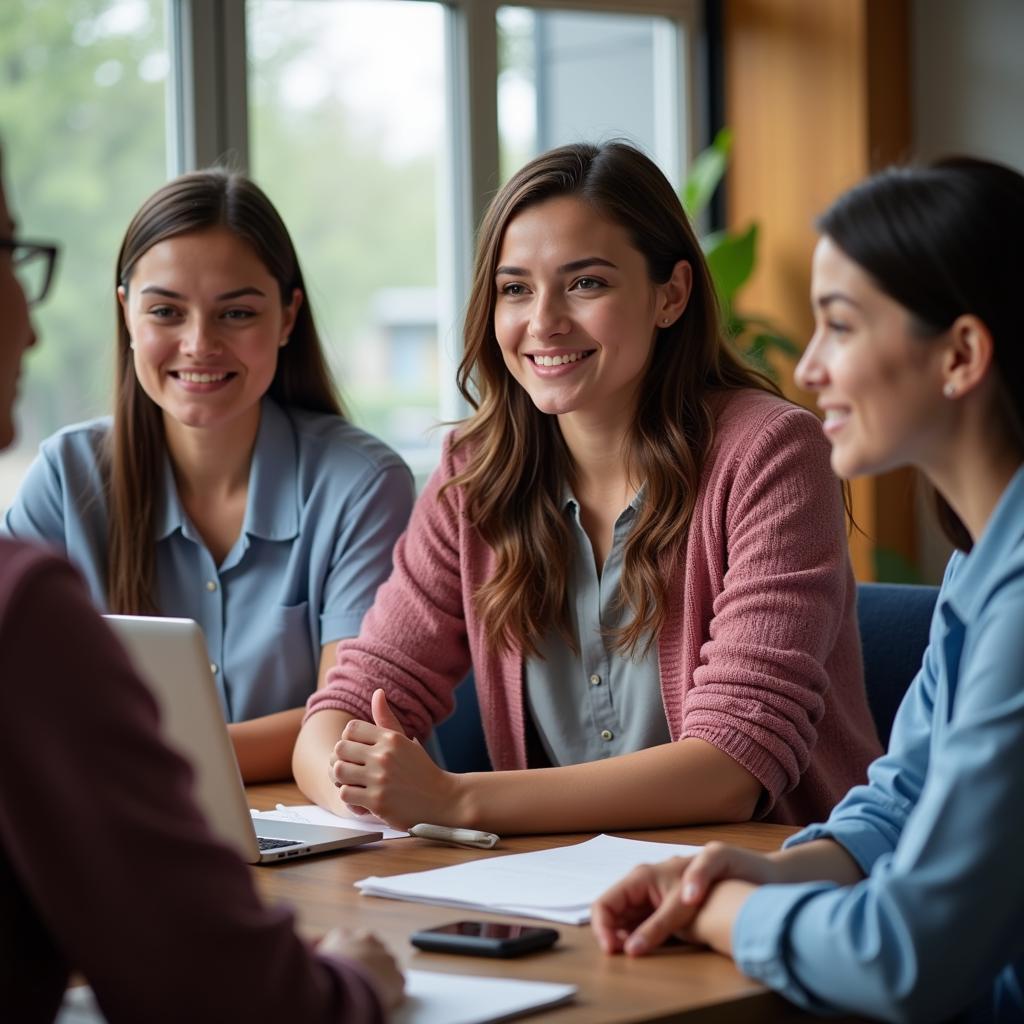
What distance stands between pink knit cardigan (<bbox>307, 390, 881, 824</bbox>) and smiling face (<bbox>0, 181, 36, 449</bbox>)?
98cm

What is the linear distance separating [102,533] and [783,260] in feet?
9.58

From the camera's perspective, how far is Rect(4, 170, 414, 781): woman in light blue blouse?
2367 mm

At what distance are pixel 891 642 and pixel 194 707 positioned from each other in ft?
3.54

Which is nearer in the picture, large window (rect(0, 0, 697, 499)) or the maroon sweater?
the maroon sweater

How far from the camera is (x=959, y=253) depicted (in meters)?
1.22

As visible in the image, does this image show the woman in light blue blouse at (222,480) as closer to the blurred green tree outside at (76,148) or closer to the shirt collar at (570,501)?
the shirt collar at (570,501)

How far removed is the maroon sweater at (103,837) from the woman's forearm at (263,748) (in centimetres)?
118

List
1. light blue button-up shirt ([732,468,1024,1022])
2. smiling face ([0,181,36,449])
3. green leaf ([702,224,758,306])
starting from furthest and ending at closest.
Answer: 1. green leaf ([702,224,758,306])
2. light blue button-up shirt ([732,468,1024,1022])
3. smiling face ([0,181,36,449])

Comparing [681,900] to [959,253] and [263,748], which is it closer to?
[959,253]

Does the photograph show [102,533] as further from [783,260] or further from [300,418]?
[783,260]

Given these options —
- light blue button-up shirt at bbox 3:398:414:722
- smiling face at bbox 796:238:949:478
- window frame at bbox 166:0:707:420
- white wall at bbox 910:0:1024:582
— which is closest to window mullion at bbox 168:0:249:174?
window frame at bbox 166:0:707:420

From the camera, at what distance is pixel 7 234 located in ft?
3.32

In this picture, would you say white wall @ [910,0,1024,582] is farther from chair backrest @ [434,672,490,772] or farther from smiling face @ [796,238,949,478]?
Answer: smiling face @ [796,238,949,478]

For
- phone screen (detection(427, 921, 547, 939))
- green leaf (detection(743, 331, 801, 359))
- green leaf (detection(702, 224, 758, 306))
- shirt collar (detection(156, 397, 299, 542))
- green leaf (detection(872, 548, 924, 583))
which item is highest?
green leaf (detection(702, 224, 758, 306))
